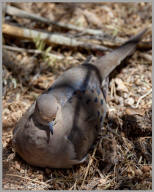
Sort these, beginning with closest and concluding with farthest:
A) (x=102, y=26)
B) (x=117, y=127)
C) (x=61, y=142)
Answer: (x=61, y=142) → (x=117, y=127) → (x=102, y=26)

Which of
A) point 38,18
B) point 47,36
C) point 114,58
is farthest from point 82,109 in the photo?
point 38,18

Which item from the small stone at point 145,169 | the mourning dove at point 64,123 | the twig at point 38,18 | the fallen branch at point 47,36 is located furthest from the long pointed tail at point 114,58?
the small stone at point 145,169

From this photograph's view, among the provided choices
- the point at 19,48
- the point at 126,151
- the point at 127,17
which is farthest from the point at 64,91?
the point at 127,17

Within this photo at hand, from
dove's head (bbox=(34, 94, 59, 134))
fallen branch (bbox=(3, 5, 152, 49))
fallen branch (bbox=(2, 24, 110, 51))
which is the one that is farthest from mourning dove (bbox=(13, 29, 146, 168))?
fallen branch (bbox=(3, 5, 152, 49))

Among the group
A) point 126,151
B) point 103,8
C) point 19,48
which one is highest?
point 103,8

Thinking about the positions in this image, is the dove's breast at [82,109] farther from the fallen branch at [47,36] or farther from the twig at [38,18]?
the twig at [38,18]

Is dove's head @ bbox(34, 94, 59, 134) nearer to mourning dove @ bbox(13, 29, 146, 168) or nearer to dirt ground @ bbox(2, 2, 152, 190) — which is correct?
mourning dove @ bbox(13, 29, 146, 168)

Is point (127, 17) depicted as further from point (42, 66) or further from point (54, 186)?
point (54, 186)
